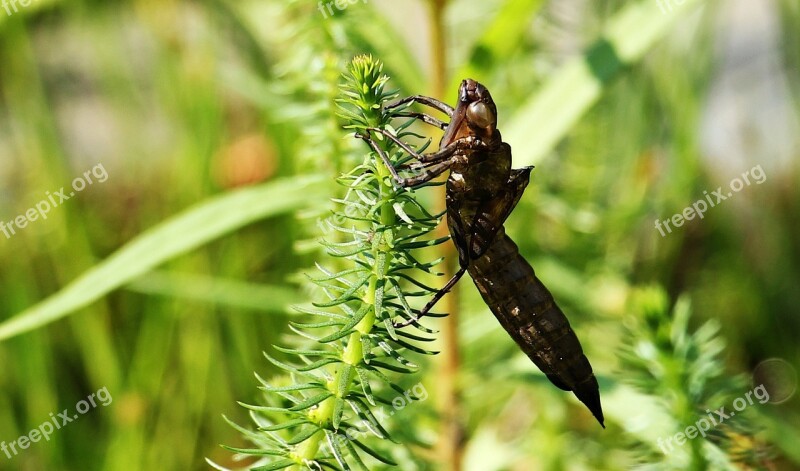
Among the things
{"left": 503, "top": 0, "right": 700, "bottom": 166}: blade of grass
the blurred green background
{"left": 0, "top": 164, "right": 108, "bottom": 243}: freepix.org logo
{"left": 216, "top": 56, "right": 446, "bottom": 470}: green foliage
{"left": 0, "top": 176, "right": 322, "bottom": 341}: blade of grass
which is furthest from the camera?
{"left": 0, "top": 164, "right": 108, "bottom": 243}: freepix.org logo

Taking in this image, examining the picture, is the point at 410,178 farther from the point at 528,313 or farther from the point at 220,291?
the point at 220,291

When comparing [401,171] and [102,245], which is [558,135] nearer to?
[401,171]

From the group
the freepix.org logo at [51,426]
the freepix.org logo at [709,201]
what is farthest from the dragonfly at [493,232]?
the freepix.org logo at [51,426]

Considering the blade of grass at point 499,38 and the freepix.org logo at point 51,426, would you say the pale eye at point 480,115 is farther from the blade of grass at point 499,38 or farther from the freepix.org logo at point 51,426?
the freepix.org logo at point 51,426

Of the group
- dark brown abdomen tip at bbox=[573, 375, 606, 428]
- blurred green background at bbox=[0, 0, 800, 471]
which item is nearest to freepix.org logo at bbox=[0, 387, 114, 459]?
blurred green background at bbox=[0, 0, 800, 471]

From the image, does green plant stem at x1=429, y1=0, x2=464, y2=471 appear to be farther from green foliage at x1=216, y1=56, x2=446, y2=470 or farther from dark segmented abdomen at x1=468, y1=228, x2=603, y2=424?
green foliage at x1=216, y1=56, x2=446, y2=470

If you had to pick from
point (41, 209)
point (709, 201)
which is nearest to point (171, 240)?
point (41, 209)
